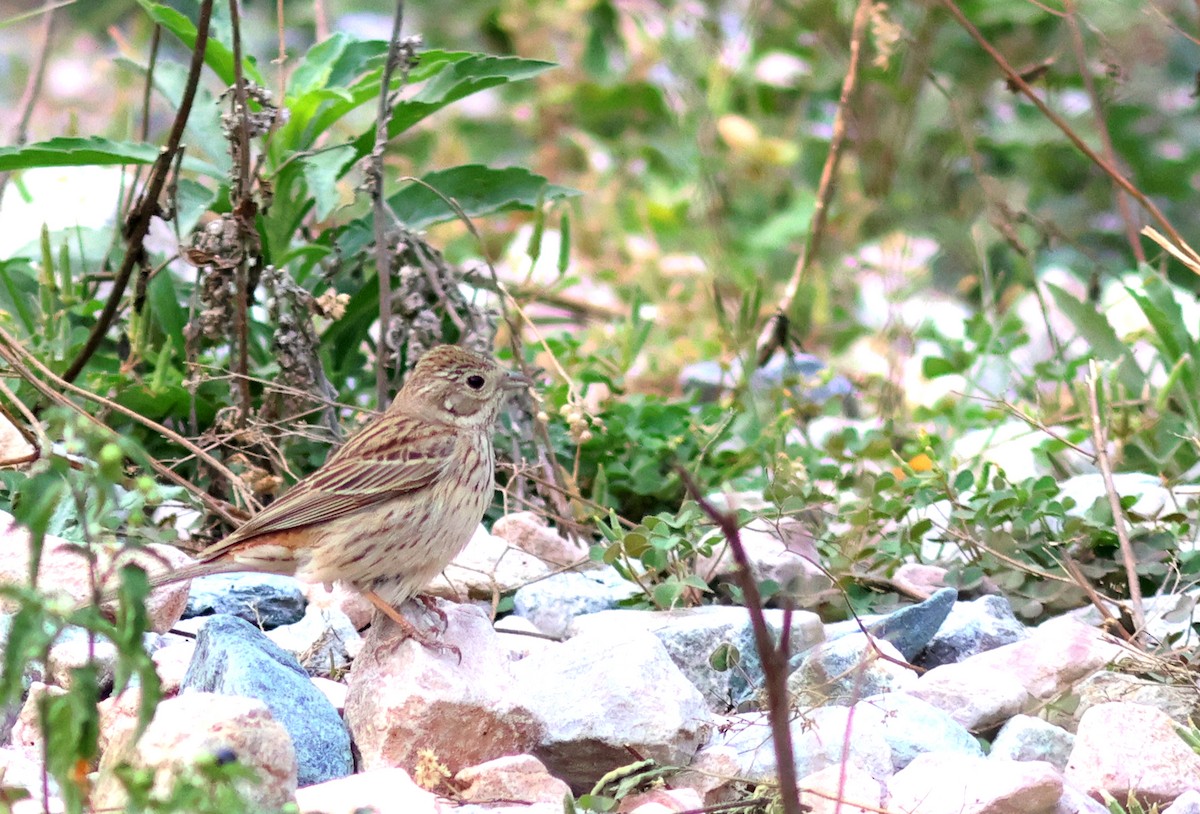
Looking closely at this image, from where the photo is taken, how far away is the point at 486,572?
4293 mm

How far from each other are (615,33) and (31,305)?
5821mm

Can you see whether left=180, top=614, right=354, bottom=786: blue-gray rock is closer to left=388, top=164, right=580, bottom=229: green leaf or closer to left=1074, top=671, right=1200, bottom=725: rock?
left=1074, top=671, right=1200, bottom=725: rock

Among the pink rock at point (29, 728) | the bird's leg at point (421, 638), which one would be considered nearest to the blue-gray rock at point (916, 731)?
the bird's leg at point (421, 638)

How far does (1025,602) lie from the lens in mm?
4230

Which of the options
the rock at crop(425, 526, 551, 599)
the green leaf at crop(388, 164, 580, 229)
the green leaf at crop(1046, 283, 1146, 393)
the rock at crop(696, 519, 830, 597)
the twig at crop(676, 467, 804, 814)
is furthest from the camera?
the green leaf at crop(1046, 283, 1146, 393)

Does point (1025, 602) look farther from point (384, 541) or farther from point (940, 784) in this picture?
point (384, 541)

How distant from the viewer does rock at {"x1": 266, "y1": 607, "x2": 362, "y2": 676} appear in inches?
150

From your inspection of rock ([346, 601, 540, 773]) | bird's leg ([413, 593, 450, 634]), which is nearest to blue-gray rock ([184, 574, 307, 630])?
bird's leg ([413, 593, 450, 634])

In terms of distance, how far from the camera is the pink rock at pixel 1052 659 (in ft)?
12.1

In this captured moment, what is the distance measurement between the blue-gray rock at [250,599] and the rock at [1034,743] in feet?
6.54

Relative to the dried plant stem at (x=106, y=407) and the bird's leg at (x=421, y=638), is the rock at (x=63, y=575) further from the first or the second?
the bird's leg at (x=421, y=638)

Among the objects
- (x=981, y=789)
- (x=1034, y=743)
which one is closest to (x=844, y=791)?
(x=981, y=789)

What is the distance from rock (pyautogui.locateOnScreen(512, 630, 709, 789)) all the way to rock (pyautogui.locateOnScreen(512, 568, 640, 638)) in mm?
770

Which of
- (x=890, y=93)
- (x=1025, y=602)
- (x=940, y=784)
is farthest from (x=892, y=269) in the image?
(x=940, y=784)
